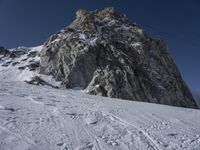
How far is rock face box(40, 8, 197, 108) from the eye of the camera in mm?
34062

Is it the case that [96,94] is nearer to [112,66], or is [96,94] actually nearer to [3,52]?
[112,66]

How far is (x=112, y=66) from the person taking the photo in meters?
37.3

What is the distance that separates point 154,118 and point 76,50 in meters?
32.7

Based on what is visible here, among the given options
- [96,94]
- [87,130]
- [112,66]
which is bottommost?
[87,130]

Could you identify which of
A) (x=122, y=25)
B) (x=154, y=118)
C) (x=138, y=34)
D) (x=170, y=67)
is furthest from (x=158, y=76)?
(x=154, y=118)

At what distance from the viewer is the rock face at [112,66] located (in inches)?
1341

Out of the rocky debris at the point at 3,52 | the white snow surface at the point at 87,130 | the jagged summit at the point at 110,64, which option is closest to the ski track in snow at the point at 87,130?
the white snow surface at the point at 87,130

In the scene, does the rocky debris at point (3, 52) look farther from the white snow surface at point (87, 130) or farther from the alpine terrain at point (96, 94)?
the white snow surface at point (87, 130)

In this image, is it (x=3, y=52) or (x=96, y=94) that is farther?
(x=3, y=52)

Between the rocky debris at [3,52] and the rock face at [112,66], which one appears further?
the rocky debris at [3,52]

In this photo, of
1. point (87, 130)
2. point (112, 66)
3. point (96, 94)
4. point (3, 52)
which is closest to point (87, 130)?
point (87, 130)

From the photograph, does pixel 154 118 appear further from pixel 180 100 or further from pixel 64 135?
pixel 180 100

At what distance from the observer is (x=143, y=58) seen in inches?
1870

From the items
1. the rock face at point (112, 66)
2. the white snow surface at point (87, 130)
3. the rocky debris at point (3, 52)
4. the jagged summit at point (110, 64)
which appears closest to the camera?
the white snow surface at point (87, 130)
